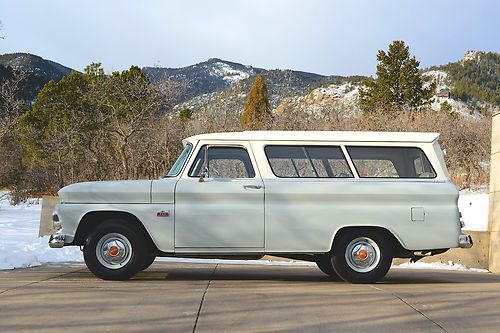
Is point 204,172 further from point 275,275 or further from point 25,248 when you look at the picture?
point 25,248

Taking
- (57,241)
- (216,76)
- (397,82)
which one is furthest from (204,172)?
(216,76)

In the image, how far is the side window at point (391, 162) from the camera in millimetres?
8344

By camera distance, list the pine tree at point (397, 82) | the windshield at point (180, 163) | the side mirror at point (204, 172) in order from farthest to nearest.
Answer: the pine tree at point (397, 82)
the windshield at point (180, 163)
the side mirror at point (204, 172)

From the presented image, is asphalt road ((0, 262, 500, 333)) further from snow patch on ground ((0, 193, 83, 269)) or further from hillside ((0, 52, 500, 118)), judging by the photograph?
hillside ((0, 52, 500, 118))

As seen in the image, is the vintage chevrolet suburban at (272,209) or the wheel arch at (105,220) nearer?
the vintage chevrolet suburban at (272,209)

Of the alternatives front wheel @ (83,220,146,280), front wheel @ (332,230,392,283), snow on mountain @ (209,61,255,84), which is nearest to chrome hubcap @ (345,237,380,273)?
front wheel @ (332,230,392,283)

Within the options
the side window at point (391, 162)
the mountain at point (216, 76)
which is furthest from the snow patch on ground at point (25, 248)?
the mountain at point (216, 76)

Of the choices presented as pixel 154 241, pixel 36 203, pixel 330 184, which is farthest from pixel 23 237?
pixel 36 203

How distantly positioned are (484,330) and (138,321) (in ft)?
9.76

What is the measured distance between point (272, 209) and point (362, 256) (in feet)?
4.41

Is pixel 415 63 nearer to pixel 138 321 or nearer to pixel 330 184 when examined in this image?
pixel 330 184

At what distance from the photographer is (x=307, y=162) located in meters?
8.31

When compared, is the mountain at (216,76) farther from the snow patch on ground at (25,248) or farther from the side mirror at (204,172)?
the side mirror at (204,172)

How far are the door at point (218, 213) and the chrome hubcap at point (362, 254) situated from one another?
3.90ft
